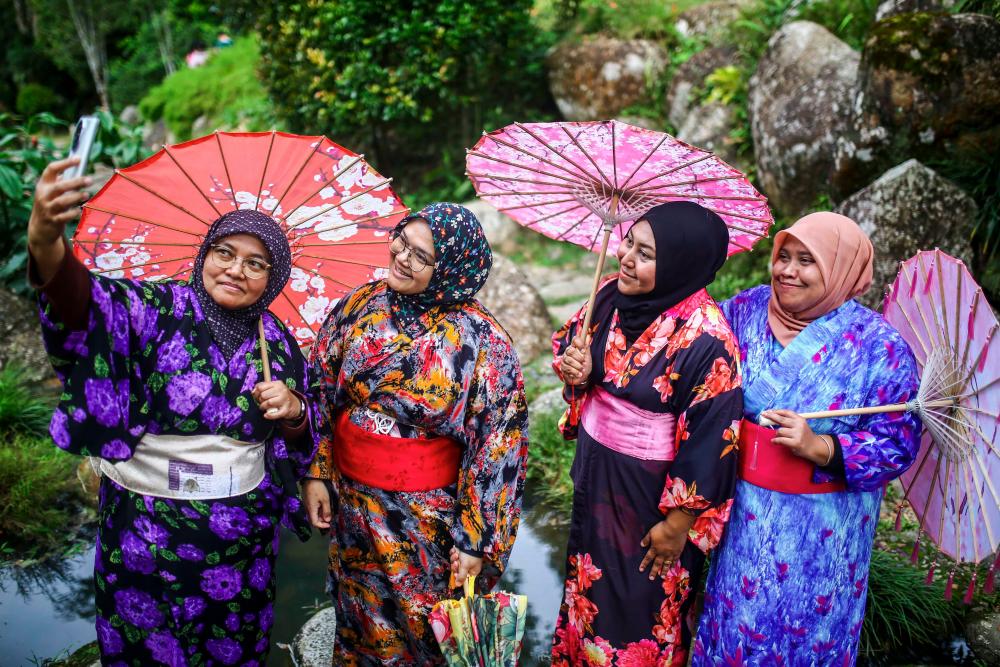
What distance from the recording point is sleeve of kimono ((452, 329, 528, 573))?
2.45m

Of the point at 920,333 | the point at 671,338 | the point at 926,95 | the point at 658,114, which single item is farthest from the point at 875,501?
the point at 658,114

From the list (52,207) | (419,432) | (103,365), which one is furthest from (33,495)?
(52,207)

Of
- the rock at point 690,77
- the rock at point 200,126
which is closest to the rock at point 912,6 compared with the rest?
the rock at point 690,77

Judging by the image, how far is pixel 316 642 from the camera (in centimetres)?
321

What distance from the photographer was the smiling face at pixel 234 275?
2166 mm

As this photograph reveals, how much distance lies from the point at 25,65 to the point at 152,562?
23.2m

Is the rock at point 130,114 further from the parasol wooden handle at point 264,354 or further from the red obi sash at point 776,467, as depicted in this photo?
the red obi sash at point 776,467

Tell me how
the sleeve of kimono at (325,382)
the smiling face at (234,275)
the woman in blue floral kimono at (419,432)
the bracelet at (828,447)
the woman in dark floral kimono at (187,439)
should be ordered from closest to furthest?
1. the woman in dark floral kimono at (187,439)
2. the smiling face at (234,275)
3. the bracelet at (828,447)
4. the woman in blue floral kimono at (419,432)
5. the sleeve of kimono at (325,382)

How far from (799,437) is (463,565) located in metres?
1.14

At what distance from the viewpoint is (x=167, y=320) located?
2.11 m

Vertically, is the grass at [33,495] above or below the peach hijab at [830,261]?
below

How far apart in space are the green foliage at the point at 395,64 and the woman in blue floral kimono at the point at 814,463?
241 inches

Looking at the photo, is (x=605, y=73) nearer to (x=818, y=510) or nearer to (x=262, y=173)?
(x=262, y=173)

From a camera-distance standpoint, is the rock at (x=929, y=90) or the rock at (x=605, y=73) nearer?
the rock at (x=929, y=90)
